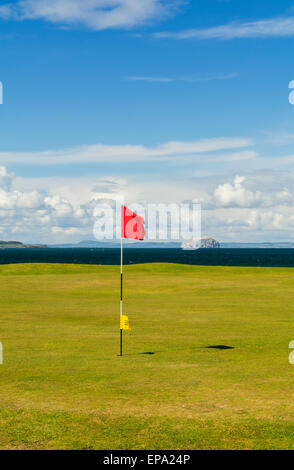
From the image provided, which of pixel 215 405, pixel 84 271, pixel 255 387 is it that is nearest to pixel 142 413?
pixel 215 405

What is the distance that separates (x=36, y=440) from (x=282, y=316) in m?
22.2

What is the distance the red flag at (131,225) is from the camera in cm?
1886

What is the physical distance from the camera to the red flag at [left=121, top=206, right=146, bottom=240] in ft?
61.9

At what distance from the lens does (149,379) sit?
15.1 meters

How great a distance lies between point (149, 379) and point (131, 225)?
6142 millimetres

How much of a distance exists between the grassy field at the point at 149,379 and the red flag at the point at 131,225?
449 centimetres

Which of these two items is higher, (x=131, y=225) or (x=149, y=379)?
(x=131, y=225)

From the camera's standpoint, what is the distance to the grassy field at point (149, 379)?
10.5 meters

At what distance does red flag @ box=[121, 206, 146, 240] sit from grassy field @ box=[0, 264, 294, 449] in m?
4.49

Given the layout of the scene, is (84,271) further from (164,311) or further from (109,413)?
(109,413)

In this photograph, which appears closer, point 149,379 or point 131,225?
point 149,379

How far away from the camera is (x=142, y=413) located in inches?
464

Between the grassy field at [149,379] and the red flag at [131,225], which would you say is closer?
the grassy field at [149,379]

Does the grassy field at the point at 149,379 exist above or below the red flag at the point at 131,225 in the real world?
below
